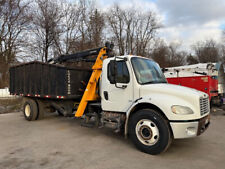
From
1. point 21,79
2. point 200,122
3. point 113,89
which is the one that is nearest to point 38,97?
point 21,79

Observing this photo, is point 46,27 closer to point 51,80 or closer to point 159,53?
point 51,80

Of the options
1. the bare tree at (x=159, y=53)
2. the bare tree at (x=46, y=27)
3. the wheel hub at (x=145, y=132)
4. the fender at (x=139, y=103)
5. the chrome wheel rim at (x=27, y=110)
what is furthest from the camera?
the bare tree at (x=159, y=53)

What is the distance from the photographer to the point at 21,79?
8.20 m

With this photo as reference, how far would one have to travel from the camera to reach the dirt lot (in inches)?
139

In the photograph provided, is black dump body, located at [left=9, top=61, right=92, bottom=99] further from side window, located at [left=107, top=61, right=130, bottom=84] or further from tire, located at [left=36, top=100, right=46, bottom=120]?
side window, located at [left=107, top=61, right=130, bottom=84]

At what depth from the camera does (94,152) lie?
4184 mm

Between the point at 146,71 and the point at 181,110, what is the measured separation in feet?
4.97

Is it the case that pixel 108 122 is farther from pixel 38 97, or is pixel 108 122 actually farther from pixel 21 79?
pixel 21 79

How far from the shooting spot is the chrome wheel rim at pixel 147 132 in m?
3.87

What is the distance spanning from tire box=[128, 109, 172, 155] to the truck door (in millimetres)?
573

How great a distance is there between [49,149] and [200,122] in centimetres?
375

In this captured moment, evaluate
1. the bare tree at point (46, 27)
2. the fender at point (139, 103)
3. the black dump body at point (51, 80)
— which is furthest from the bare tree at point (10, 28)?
the fender at point (139, 103)

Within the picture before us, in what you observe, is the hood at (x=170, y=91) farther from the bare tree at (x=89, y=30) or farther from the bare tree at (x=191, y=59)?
the bare tree at (x=191, y=59)

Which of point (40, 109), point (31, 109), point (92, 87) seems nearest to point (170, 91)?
point (92, 87)
